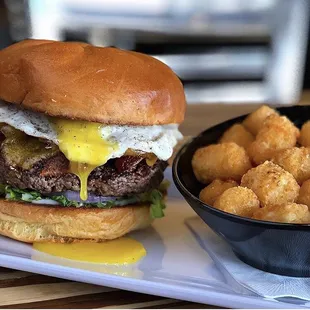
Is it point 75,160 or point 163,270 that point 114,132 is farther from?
point 163,270

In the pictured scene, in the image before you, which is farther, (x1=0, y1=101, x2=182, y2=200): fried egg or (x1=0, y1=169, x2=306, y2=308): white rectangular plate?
(x1=0, y1=101, x2=182, y2=200): fried egg

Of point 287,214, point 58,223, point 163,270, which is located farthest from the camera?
point 58,223

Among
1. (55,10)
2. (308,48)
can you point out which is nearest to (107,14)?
(55,10)

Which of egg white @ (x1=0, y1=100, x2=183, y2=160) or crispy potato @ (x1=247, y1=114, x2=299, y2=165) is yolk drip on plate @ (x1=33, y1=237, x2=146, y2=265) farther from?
crispy potato @ (x1=247, y1=114, x2=299, y2=165)

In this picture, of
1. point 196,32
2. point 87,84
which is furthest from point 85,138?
point 196,32

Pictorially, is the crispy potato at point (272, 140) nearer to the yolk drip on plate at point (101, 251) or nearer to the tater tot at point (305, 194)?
the tater tot at point (305, 194)

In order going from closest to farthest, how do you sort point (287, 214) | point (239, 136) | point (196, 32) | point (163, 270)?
1. point (287, 214)
2. point (163, 270)
3. point (239, 136)
4. point (196, 32)

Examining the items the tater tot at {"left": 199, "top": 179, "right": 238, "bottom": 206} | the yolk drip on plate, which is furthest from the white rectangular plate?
the tater tot at {"left": 199, "top": 179, "right": 238, "bottom": 206}
